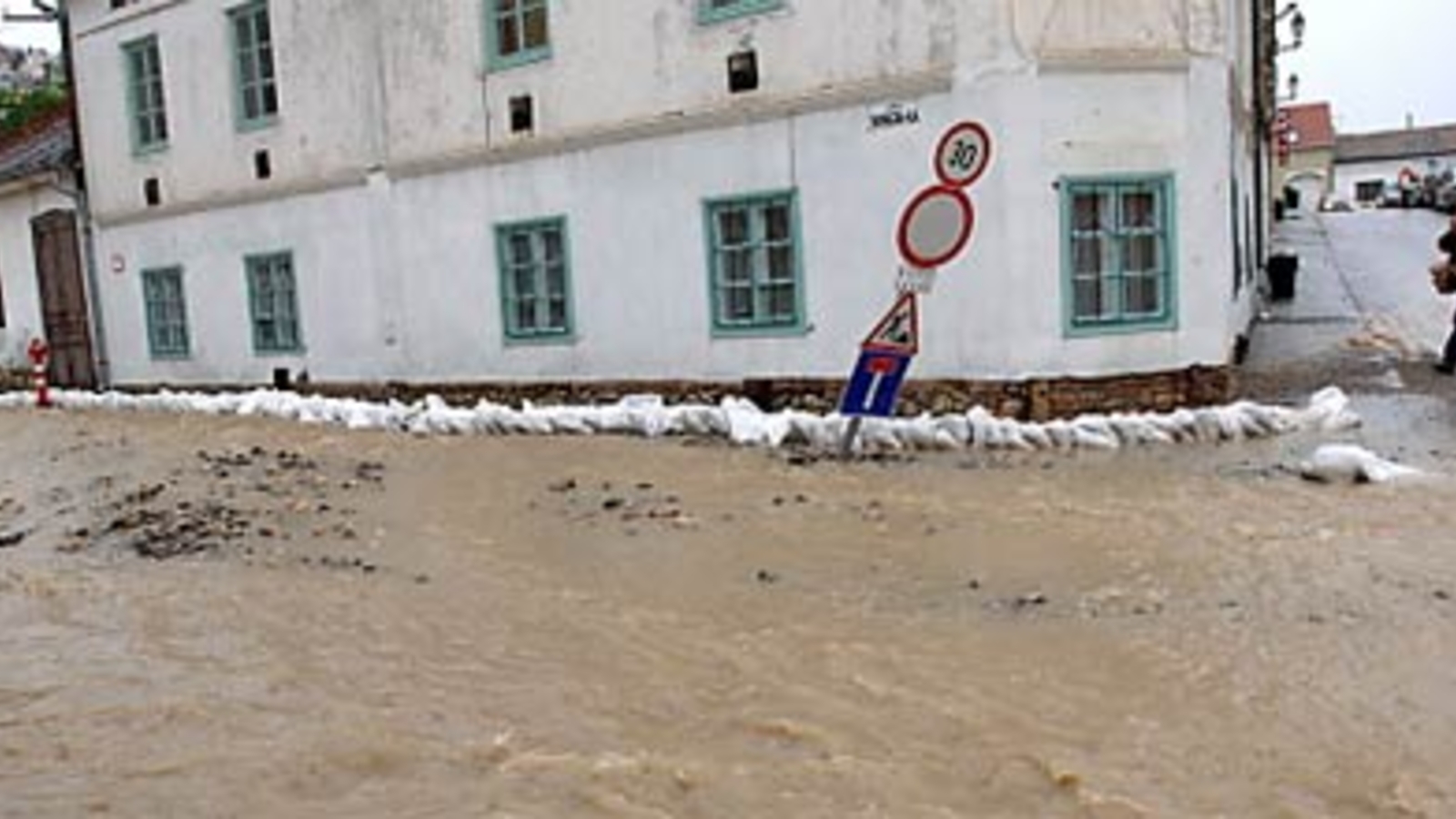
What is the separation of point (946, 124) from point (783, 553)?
509cm

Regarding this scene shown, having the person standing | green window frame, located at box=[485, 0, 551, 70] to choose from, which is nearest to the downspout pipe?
green window frame, located at box=[485, 0, 551, 70]

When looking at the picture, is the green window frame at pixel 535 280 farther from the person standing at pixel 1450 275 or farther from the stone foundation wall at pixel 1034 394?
the person standing at pixel 1450 275

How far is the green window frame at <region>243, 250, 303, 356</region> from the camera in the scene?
17.7m

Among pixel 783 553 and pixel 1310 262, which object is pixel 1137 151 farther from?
pixel 1310 262

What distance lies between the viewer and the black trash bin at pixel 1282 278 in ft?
72.7

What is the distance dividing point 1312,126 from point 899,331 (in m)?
70.8

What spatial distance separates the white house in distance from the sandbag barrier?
70 cm

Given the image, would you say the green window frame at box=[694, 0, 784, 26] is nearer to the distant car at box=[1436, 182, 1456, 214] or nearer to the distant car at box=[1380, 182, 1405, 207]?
the distant car at box=[1436, 182, 1456, 214]

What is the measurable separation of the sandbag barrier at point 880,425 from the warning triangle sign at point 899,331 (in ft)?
5.02

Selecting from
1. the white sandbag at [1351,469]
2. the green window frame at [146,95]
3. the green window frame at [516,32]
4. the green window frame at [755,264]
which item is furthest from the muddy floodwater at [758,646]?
the green window frame at [146,95]

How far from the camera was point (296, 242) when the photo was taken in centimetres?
1745

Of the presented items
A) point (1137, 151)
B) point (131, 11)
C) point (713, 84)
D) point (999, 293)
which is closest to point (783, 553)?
point (999, 293)

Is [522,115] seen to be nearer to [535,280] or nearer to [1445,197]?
[535,280]

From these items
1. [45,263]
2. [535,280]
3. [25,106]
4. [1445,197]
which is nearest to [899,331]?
[535,280]
